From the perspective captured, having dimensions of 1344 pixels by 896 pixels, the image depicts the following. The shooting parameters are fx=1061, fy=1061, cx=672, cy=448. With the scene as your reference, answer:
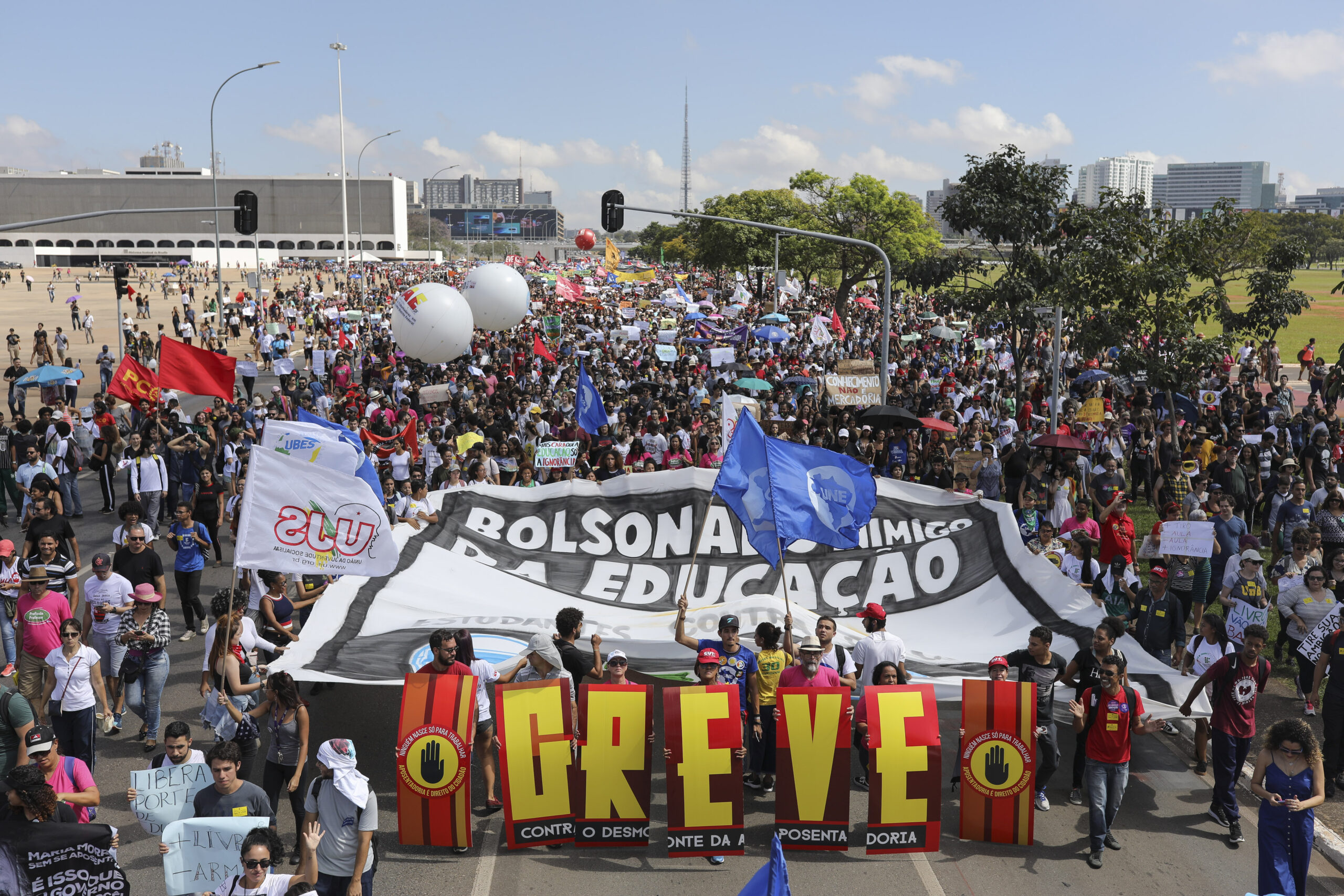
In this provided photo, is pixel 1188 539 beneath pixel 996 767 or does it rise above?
above

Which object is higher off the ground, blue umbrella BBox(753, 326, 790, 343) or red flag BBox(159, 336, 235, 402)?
blue umbrella BBox(753, 326, 790, 343)

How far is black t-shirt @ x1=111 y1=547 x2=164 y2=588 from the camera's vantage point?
10000mm

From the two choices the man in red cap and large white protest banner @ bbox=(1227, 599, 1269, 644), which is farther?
large white protest banner @ bbox=(1227, 599, 1269, 644)

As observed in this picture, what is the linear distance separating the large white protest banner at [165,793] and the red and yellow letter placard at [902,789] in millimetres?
4283

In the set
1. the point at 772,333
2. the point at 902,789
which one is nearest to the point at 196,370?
the point at 902,789

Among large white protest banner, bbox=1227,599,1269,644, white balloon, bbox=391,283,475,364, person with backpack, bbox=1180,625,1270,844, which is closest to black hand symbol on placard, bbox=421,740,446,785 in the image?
person with backpack, bbox=1180,625,1270,844

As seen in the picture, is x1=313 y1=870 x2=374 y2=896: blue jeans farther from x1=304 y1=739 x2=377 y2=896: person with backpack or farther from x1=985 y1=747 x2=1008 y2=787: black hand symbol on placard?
x1=985 y1=747 x2=1008 y2=787: black hand symbol on placard

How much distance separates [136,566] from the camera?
10.0 m

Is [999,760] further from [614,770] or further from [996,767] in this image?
[614,770]

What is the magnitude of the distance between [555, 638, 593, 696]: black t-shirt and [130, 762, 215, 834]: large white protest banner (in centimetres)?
286

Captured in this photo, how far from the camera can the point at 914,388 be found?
79.0 feet


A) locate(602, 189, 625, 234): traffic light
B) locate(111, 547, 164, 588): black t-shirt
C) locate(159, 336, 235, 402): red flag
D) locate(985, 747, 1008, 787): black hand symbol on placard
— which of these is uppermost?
locate(602, 189, 625, 234): traffic light

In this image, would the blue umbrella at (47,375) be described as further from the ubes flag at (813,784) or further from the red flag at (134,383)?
the ubes flag at (813,784)

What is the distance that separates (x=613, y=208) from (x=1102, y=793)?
51.8 feet
